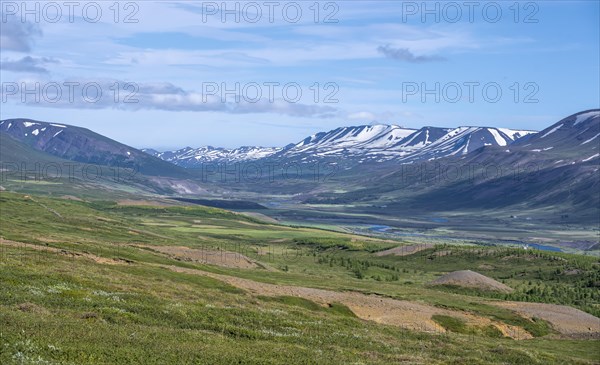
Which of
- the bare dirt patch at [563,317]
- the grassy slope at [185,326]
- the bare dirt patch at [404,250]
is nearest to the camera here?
the grassy slope at [185,326]

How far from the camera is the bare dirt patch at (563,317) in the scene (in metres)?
83.1

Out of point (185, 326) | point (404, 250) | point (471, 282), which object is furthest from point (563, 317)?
point (404, 250)

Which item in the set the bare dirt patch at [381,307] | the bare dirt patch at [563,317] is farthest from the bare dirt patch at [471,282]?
the bare dirt patch at [381,307]

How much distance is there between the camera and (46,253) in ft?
279

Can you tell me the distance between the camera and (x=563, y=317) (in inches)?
3445

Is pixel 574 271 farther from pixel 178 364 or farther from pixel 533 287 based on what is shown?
pixel 178 364

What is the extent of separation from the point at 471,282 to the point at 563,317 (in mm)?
32213

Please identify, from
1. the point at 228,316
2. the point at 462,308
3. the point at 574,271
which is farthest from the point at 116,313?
the point at 574,271

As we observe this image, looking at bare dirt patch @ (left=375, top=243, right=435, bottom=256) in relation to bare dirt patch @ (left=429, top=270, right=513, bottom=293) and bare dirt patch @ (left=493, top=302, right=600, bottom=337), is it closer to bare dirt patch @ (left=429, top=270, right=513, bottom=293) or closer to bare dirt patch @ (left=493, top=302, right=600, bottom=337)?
bare dirt patch @ (left=429, top=270, right=513, bottom=293)

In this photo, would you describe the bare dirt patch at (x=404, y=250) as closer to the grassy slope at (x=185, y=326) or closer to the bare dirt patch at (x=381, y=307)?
the grassy slope at (x=185, y=326)

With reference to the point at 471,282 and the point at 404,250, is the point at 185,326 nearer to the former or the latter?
the point at 471,282

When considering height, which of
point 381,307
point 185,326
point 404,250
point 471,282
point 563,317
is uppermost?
point 185,326

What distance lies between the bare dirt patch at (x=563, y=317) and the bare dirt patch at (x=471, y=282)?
20.9 meters

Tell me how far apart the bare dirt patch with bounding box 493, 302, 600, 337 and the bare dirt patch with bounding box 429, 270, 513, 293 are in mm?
20881
